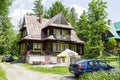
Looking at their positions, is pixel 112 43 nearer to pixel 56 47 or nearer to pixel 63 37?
pixel 63 37

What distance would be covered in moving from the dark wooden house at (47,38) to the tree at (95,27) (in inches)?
116

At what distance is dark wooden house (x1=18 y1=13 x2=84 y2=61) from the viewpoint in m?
38.9

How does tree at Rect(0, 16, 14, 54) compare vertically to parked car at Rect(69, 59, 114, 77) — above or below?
above

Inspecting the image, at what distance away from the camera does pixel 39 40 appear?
130 ft

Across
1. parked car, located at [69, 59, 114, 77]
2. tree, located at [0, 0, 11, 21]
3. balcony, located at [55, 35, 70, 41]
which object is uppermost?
tree, located at [0, 0, 11, 21]

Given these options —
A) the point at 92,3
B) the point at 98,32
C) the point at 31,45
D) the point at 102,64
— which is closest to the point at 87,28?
the point at 98,32

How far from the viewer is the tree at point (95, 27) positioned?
42.4 metres

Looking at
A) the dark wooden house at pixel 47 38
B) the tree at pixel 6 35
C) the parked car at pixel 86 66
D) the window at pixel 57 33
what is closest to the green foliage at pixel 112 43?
the dark wooden house at pixel 47 38

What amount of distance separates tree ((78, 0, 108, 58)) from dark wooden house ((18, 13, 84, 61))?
116 inches

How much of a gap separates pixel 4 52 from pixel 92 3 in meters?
32.2

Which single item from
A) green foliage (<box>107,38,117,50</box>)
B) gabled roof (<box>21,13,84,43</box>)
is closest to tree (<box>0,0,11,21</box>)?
gabled roof (<box>21,13,84,43</box>)

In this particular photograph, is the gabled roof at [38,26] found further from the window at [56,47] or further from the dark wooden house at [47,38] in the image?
the window at [56,47]

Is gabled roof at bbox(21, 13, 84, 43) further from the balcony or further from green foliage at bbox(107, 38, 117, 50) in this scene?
green foliage at bbox(107, 38, 117, 50)

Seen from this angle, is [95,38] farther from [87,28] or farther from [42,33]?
[42,33]
